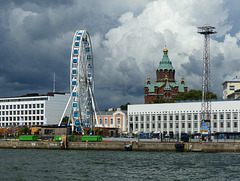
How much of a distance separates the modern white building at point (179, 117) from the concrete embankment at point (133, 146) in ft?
157

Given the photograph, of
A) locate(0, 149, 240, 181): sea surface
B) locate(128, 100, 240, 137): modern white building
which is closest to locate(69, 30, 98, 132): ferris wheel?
locate(128, 100, 240, 137): modern white building

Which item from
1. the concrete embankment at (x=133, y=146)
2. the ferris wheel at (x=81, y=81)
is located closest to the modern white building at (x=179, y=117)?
the ferris wheel at (x=81, y=81)

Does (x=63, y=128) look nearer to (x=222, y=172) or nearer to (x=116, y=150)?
(x=116, y=150)

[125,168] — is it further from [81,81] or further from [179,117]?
[179,117]

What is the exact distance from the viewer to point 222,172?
6172 cm

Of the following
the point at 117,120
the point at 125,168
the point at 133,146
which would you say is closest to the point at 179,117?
the point at 117,120

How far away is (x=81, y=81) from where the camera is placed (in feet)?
464

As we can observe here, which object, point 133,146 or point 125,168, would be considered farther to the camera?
point 133,146

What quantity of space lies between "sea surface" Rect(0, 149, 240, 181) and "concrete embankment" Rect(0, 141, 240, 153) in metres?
6.71

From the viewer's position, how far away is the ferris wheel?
138 meters

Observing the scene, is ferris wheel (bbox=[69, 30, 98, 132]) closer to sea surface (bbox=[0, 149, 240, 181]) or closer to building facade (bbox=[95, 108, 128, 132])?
building facade (bbox=[95, 108, 128, 132])

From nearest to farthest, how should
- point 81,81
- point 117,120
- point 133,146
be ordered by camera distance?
point 133,146
point 81,81
point 117,120

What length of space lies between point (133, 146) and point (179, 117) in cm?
6927

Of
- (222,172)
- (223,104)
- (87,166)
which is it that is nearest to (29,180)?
(87,166)
